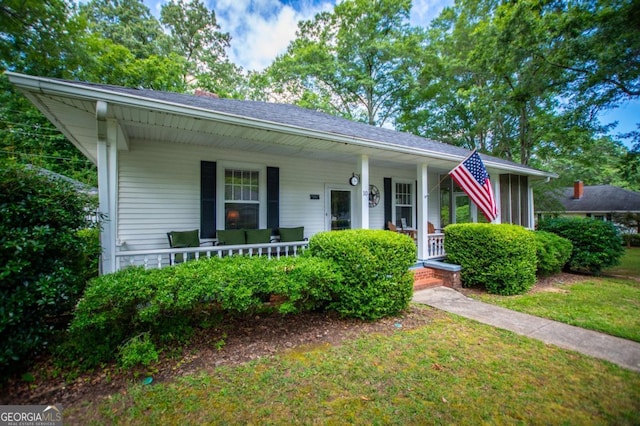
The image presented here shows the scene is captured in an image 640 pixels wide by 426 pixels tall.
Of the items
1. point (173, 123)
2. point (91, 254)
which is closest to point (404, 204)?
point (173, 123)

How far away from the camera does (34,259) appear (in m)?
2.62

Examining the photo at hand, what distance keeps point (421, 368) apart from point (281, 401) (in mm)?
1493

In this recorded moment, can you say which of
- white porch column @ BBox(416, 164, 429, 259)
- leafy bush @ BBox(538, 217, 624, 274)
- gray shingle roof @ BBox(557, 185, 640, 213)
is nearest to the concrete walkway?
white porch column @ BBox(416, 164, 429, 259)

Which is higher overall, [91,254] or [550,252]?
[91,254]

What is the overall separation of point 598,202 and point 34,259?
32463 mm

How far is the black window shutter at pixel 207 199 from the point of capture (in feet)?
19.2

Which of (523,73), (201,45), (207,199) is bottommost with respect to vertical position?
(207,199)

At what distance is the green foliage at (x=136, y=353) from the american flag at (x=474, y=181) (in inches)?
237

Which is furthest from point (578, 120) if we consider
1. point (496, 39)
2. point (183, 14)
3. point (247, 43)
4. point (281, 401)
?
point (183, 14)

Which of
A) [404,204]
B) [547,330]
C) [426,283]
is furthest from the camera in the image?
[404,204]

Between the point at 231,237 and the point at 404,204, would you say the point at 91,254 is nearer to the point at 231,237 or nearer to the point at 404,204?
the point at 231,237

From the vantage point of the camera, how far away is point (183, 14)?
20000 mm

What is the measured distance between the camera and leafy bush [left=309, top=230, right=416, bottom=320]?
3.94 meters

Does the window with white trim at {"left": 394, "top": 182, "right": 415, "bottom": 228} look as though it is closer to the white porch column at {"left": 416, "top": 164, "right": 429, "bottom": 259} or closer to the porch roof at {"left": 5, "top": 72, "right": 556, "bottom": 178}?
the white porch column at {"left": 416, "top": 164, "right": 429, "bottom": 259}
